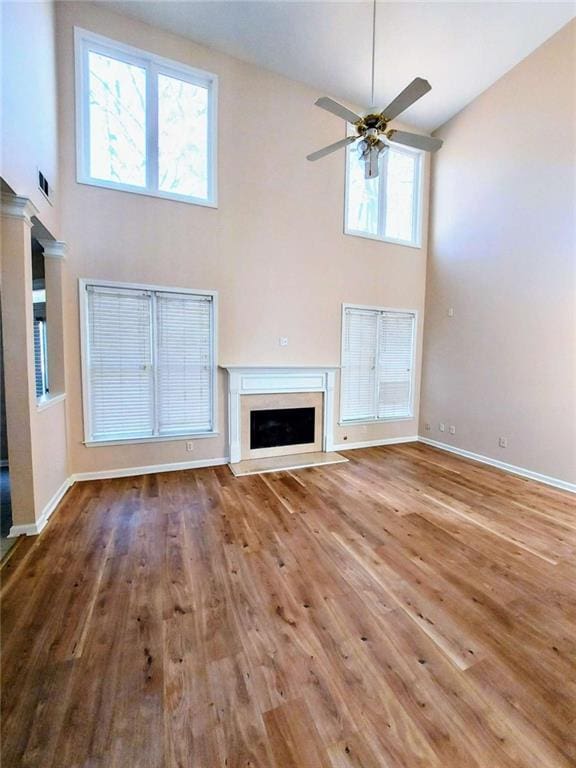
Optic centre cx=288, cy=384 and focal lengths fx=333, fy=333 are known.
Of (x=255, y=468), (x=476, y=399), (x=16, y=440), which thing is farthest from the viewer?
(x=476, y=399)

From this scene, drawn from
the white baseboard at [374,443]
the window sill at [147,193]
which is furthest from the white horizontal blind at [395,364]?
the window sill at [147,193]

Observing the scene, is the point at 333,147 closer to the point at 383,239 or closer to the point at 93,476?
the point at 383,239

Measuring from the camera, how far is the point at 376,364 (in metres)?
5.58

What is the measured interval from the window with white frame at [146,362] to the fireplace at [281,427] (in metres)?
0.64

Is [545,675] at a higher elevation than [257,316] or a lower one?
lower

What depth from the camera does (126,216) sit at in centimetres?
389

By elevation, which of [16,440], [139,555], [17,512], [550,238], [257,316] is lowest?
[139,555]

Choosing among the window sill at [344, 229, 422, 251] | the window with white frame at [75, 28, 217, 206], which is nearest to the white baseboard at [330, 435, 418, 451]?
the window sill at [344, 229, 422, 251]

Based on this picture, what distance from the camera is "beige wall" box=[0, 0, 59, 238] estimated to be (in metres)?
2.29

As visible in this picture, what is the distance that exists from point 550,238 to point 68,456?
620 cm

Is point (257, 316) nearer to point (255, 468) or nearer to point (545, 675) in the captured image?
point (255, 468)

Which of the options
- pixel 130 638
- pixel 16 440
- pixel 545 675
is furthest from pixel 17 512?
pixel 545 675

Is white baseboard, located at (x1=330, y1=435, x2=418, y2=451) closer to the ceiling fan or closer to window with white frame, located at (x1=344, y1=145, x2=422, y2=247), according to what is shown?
window with white frame, located at (x1=344, y1=145, x2=422, y2=247)

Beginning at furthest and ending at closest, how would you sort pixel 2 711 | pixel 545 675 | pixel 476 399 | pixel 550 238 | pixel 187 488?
pixel 476 399
pixel 550 238
pixel 187 488
pixel 545 675
pixel 2 711
